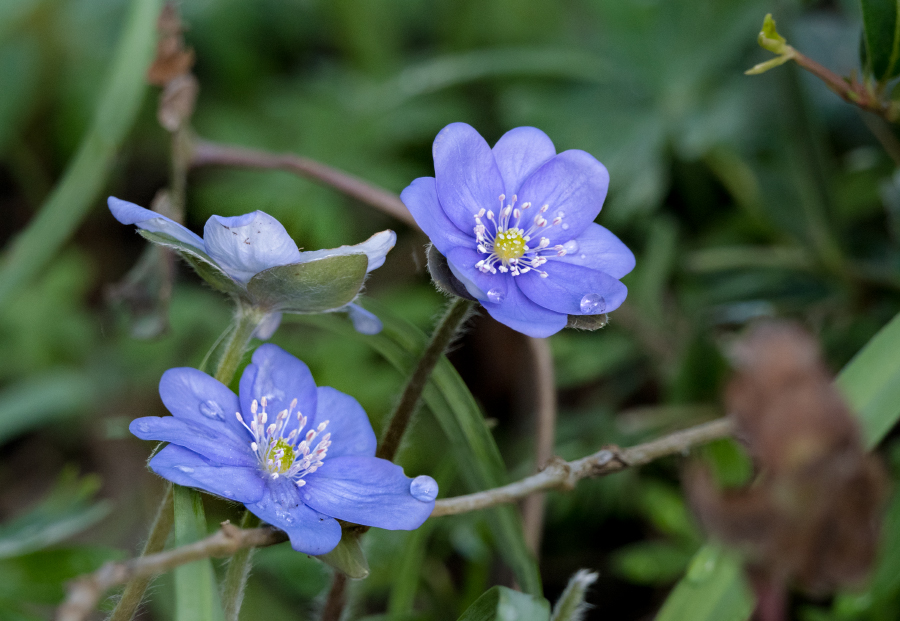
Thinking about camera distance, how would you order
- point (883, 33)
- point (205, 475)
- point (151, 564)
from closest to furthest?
point (151, 564) → point (205, 475) → point (883, 33)

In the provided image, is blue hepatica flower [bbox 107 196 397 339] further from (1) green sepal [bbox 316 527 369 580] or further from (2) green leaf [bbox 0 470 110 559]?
(2) green leaf [bbox 0 470 110 559]

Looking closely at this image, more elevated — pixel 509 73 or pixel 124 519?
pixel 509 73

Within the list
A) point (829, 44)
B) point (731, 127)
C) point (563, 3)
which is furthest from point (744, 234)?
point (563, 3)

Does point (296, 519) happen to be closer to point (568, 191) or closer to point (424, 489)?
point (424, 489)

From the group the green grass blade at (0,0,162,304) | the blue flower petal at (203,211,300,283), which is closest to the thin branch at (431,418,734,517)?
the blue flower petal at (203,211,300,283)

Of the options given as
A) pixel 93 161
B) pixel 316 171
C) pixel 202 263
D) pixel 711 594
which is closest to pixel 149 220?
pixel 202 263

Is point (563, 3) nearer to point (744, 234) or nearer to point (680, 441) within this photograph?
point (744, 234)
